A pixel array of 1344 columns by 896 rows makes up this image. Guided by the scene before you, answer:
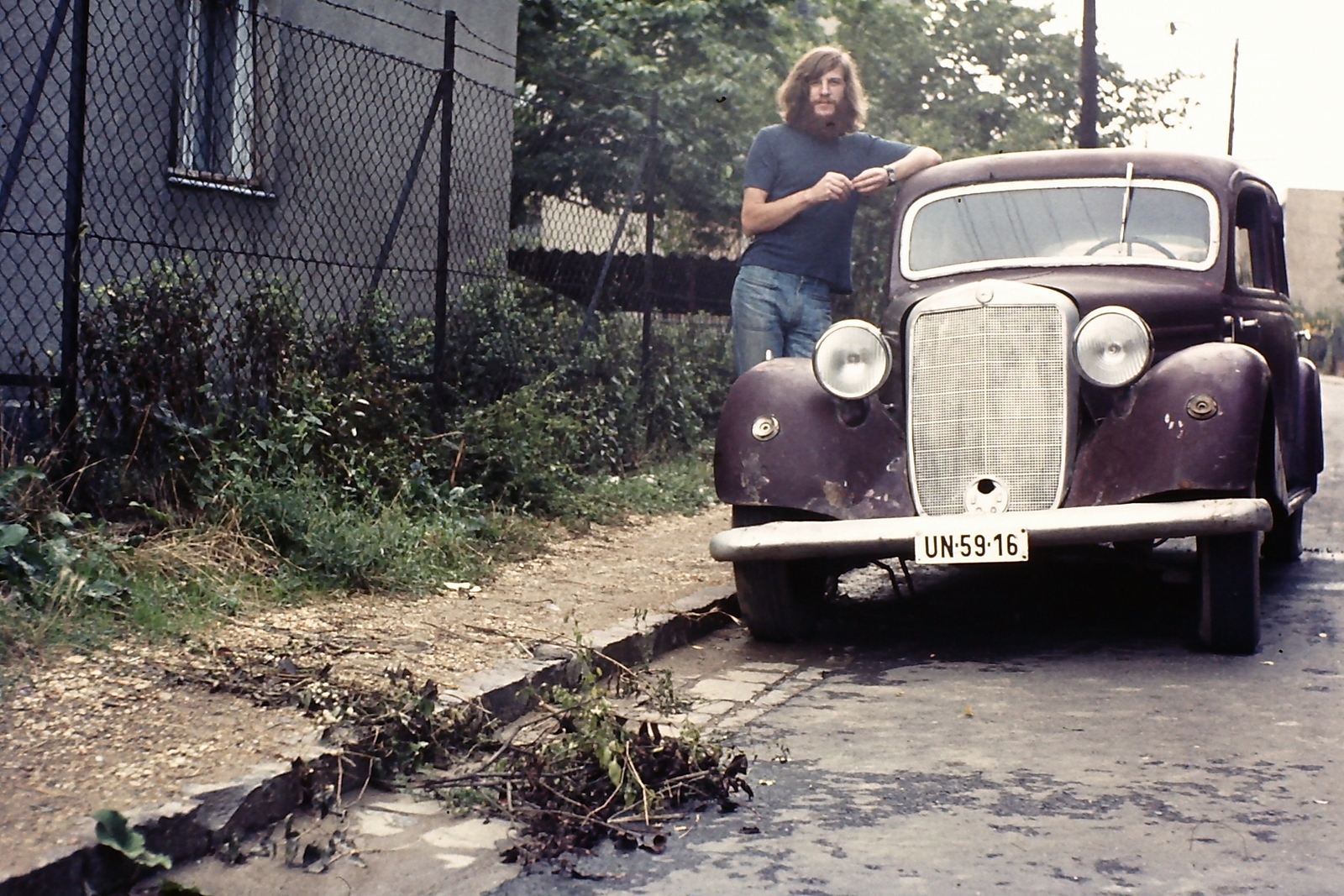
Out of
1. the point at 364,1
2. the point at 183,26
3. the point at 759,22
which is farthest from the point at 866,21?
the point at 183,26

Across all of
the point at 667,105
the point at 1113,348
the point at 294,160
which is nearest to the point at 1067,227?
the point at 1113,348

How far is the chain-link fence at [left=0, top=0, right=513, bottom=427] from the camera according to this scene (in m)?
7.27

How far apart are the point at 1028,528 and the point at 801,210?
279cm

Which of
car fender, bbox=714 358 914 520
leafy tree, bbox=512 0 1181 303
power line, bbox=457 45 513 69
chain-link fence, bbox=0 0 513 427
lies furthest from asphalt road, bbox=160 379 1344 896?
leafy tree, bbox=512 0 1181 303

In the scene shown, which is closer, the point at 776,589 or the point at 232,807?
the point at 232,807

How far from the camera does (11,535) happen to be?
4.79 metres

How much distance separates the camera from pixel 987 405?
5.31 m

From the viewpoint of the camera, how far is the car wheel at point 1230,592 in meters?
5.01

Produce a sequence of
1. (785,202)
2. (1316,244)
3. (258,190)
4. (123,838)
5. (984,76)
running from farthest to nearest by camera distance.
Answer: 1. (1316,244)
2. (984,76)
3. (258,190)
4. (785,202)
5. (123,838)

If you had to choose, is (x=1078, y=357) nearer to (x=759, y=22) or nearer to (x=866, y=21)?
(x=759, y=22)

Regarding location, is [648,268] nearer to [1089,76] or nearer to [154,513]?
[154,513]

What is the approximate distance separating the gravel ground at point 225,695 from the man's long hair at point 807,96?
2.29 meters

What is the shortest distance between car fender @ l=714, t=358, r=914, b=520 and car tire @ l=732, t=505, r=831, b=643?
0.31 ft

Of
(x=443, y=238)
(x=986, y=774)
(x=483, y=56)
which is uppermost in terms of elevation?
(x=483, y=56)
